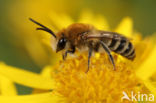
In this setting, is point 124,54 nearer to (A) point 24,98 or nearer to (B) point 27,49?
(A) point 24,98

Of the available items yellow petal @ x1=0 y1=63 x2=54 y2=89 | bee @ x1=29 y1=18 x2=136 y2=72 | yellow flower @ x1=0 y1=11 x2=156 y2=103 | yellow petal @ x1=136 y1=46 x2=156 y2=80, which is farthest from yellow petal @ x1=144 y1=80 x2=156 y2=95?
yellow petal @ x1=0 y1=63 x2=54 y2=89

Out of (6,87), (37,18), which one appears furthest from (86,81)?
(37,18)

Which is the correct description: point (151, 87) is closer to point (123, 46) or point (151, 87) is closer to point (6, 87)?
point (123, 46)

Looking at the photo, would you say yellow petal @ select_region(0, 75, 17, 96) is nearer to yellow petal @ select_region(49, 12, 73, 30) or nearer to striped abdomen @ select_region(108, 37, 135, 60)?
striped abdomen @ select_region(108, 37, 135, 60)

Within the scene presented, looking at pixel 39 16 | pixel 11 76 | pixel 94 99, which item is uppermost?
pixel 39 16

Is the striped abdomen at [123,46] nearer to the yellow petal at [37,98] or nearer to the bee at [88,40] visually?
the bee at [88,40]

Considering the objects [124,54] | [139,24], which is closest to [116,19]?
[139,24]
